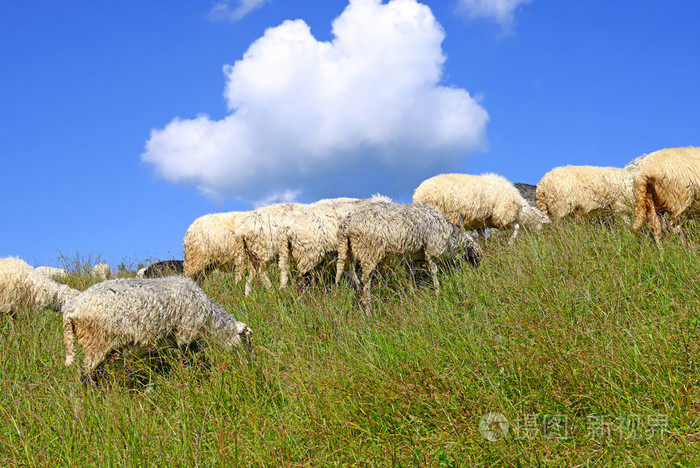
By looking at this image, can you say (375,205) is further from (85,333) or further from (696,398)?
(696,398)

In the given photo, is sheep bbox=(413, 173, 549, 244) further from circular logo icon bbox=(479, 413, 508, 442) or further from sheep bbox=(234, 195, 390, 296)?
circular logo icon bbox=(479, 413, 508, 442)

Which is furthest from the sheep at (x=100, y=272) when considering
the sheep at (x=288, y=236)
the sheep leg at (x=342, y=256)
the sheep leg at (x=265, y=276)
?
the sheep leg at (x=342, y=256)

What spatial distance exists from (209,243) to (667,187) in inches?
346

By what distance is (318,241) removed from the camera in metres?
8.85

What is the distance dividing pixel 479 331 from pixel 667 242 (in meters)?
3.89

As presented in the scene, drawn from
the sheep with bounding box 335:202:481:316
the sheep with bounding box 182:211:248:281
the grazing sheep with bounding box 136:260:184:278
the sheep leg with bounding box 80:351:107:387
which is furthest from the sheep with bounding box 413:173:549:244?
the sheep leg with bounding box 80:351:107:387

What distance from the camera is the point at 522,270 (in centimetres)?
655

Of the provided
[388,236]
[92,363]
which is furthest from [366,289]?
[92,363]

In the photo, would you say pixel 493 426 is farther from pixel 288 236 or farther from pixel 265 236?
pixel 265 236

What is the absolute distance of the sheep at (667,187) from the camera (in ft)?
27.1

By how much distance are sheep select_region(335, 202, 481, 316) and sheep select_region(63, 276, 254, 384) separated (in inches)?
95.7

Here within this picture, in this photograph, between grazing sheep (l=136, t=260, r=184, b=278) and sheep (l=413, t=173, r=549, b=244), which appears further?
grazing sheep (l=136, t=260, r=184, b=278)

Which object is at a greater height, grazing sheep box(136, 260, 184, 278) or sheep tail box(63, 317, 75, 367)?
grazing sheep box(136, 260, 184, 278)

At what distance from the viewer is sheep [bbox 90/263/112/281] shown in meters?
12.3
